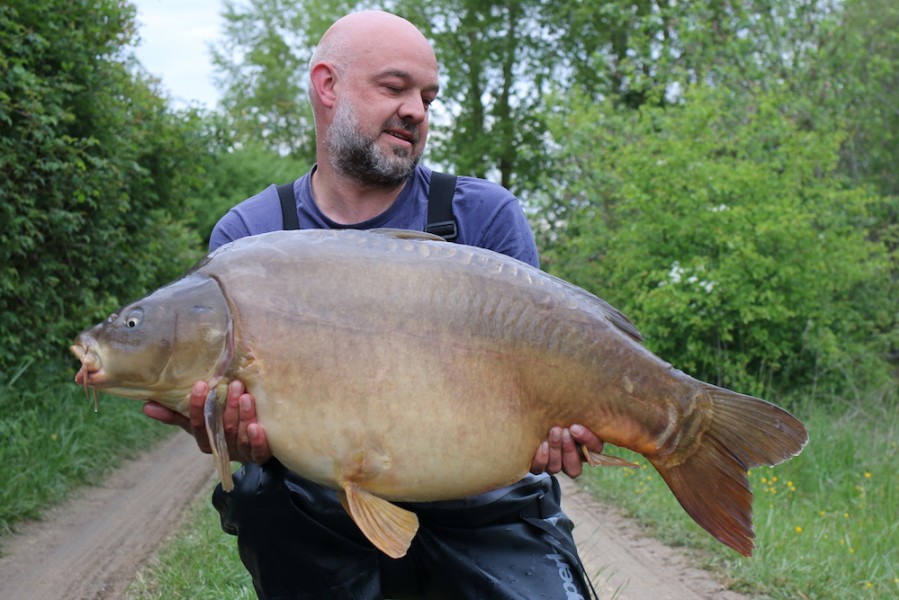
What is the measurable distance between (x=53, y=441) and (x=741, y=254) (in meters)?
5.22

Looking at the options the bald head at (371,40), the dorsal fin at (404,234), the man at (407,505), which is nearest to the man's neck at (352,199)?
the man at (407,505)

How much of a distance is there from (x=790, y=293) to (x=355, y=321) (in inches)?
257

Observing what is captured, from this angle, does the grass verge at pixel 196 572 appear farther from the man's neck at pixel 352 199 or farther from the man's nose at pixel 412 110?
the man's nose at pixel 412 110

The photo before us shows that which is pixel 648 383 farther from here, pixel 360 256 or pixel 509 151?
pixel 509 151

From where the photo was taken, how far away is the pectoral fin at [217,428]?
2.15 metres

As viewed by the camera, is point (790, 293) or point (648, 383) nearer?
point (648, 383)

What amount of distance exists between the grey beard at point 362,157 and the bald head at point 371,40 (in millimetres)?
151

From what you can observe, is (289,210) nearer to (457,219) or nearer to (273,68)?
(457,219)

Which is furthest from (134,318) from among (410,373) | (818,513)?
(818,513)

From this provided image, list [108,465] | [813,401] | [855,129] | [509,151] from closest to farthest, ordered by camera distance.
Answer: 1. [108,465]
2. [813,401]
3. [855,129]
4. [509,151]

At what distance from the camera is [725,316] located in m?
7.87

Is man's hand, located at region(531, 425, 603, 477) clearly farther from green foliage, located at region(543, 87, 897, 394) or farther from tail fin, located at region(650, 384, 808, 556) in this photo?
green foliage, located at region(543, 87, 897, 394)

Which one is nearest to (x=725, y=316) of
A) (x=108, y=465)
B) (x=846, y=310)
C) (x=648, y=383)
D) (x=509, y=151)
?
(x=846, y=310)

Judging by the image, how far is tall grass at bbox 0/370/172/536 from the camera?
5160mm
